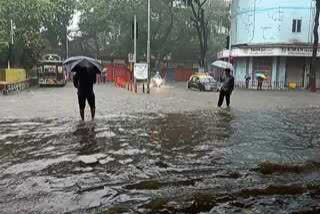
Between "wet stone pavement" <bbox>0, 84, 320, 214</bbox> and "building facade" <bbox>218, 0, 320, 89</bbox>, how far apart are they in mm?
29575

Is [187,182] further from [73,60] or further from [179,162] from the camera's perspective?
[73,60]

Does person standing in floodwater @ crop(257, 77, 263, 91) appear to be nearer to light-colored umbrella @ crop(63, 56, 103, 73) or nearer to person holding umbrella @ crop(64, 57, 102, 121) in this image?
light-colored umbrella @ crop(63, 56, 103, 73)

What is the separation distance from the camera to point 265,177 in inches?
268

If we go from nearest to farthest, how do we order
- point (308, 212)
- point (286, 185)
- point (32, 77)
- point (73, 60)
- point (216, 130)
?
1. point (308, 212)
2. point (286, 185)
3. point (216, 130)
4. point (73, 60)
5. point (32, 77)

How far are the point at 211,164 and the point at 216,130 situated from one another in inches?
167

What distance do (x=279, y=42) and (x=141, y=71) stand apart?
52.8 feet

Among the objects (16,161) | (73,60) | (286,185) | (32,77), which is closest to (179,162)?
(286,185)

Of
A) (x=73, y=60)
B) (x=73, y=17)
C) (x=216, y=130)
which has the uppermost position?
(x=73, y=17)

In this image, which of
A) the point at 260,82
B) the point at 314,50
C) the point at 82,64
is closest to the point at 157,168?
the point at 82,64

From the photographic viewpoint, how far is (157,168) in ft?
23.8

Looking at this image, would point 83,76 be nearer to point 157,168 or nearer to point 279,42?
point 157,168

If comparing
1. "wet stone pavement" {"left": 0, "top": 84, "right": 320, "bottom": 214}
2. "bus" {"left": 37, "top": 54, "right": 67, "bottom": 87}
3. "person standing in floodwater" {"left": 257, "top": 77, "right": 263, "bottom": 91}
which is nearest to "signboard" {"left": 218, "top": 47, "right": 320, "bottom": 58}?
"person standing in floodwater" {"left": 257, "top": 77, "right": 263, "bottom": 91}

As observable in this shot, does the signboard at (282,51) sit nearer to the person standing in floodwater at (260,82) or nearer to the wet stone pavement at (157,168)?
the person standing in floodwater at (260,82)

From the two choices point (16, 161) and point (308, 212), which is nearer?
point (308, 212)
